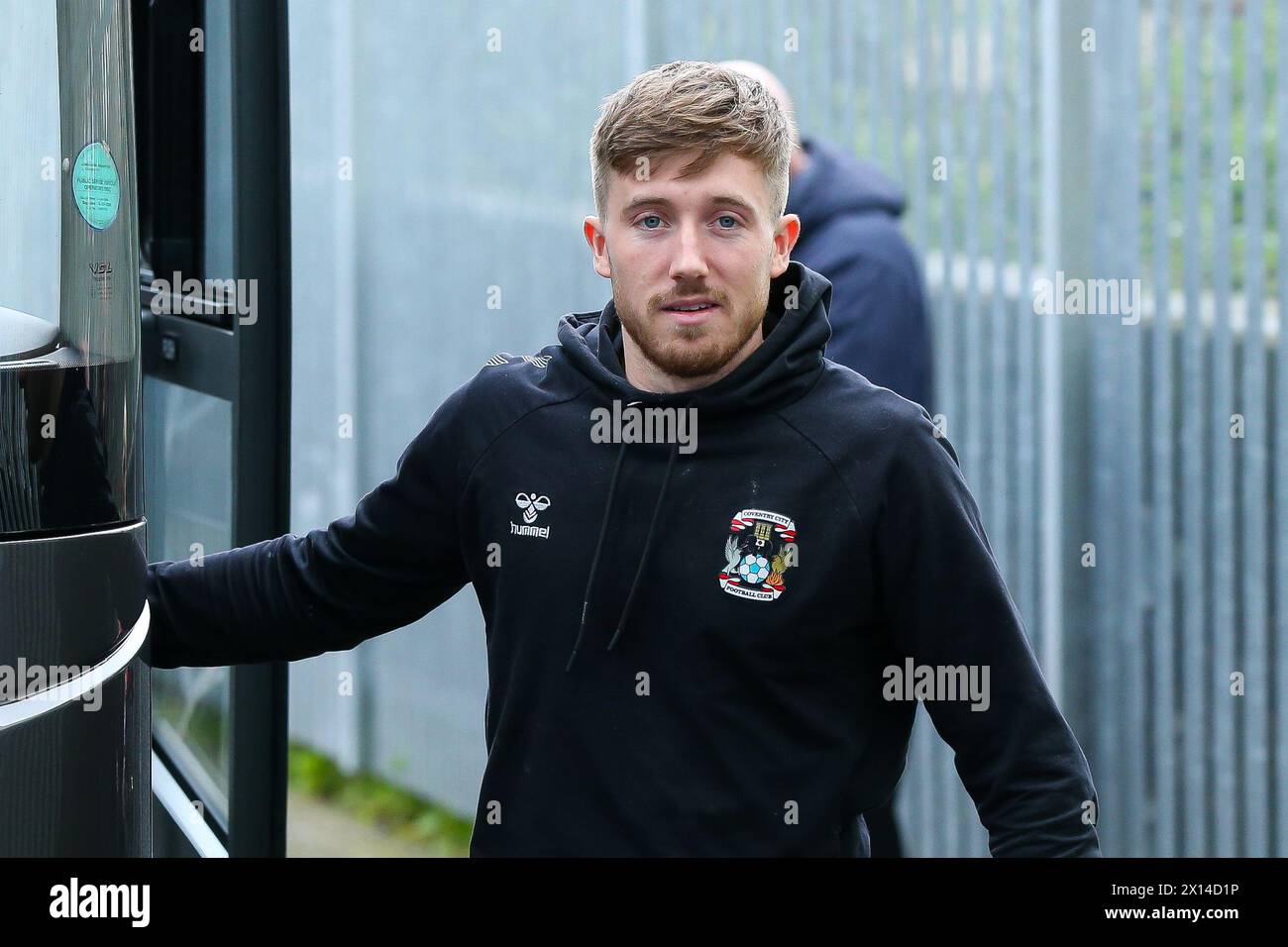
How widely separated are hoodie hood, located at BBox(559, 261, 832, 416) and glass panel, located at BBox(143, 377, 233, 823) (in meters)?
0.95

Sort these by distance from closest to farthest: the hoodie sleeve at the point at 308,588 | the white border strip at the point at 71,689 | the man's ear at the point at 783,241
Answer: the white border strip at the point at 71,689, the man's ear at the point at 783,241, the hoodie sleeve at the point at 308,588

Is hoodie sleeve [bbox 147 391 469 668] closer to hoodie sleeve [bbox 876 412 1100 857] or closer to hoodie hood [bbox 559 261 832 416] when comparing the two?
hoodie hood [bbox 559 261 832 416]

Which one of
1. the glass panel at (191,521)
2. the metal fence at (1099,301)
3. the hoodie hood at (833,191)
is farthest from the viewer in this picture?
the metal fence at (1099,301)

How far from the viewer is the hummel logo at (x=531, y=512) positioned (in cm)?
204

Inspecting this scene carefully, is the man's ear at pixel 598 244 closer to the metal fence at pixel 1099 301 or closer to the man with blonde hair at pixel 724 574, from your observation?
the man with blonde hair at pixel 724 574

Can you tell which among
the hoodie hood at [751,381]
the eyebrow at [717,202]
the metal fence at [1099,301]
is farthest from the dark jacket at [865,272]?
the eyebrow at [717,202]

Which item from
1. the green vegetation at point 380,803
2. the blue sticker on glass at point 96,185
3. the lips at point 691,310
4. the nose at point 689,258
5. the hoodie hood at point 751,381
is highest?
the blue sticker on glass at point 96,185

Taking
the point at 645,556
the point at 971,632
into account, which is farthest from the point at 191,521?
the point at 971,632

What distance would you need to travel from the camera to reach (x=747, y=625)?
192 cm

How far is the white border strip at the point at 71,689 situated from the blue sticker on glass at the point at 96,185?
48 cm

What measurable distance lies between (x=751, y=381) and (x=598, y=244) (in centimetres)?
29

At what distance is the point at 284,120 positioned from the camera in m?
2.77

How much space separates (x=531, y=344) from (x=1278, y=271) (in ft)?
7.20

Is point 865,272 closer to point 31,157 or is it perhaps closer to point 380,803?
point 31,157
